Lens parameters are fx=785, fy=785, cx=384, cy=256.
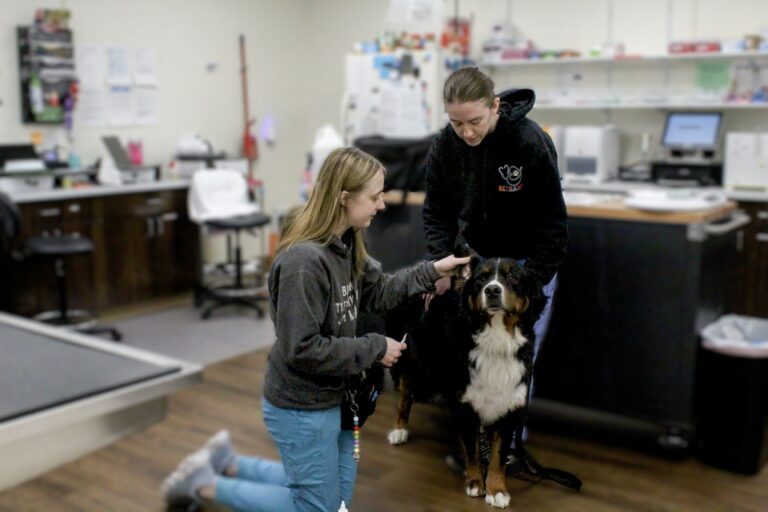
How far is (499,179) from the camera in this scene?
0.84 m

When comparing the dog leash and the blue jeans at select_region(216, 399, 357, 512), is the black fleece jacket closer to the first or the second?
the dog leash

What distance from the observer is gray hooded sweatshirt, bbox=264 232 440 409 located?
917 mm

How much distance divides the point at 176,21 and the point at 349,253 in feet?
20.9

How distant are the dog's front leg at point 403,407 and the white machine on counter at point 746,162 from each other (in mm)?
4962

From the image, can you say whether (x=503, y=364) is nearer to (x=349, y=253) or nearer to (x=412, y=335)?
(x=412, y=335)

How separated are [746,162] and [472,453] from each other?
5.04 metres

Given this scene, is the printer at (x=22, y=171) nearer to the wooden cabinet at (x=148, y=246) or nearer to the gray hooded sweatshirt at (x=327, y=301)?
the wooden cabinet at (x=148, y=246)

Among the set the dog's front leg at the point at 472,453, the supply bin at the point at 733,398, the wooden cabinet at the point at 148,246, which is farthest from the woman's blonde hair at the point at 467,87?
the wooden cabinet at the point at 148,246

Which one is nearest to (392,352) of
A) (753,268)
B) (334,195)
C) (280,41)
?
(334,195)

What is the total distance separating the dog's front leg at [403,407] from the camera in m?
0.93

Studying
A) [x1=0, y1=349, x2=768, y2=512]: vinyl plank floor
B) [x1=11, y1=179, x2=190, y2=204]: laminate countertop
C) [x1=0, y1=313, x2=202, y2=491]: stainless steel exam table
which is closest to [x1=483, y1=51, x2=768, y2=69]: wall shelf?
[x1=11, y1=179, x2=190, y2=204]: laminate countertop

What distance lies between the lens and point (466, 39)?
22.2 feet

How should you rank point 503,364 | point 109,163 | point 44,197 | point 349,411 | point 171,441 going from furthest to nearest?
point 109,163, point 44,197, point 171,441, point 349,411, point 503,364

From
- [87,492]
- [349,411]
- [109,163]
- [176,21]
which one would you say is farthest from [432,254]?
[176,21]
